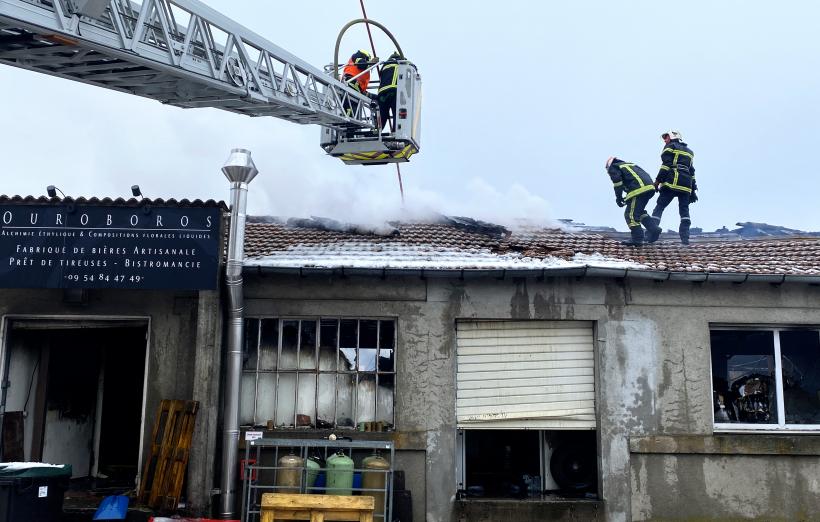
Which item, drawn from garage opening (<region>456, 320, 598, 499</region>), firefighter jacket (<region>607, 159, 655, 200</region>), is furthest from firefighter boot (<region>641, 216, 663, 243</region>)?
garage opening (<region>456, 320, 598, 499</region>)

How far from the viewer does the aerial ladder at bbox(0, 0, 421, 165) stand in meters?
5.95

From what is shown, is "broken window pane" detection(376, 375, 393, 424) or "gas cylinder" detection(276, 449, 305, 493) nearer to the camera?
"gas cylinder" detection(276, 449, 305, 493)

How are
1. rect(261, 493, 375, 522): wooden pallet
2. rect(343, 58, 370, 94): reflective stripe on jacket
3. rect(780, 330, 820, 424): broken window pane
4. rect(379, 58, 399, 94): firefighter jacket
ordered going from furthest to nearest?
rect(379, 58, 399, 94): firefighter jacket < rect(343, 58, 370, 94): reflective stripe on jacket < rect(780, 330, 820, 424): broken window pane < rect(261, 493, 375, 522): wooden pallet

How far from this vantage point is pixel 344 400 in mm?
9672

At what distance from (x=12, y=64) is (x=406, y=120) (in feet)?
18.3

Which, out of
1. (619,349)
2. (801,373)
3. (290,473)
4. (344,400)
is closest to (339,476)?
(290,473)

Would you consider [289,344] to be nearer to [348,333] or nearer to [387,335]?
[348,333]

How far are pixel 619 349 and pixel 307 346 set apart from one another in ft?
13.1

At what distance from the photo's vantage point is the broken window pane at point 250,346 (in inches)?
382

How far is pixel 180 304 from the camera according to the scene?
9594 mm

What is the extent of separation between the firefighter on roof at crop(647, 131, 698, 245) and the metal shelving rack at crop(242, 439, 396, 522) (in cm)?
638

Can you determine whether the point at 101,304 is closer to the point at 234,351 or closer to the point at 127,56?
the point at 234,351

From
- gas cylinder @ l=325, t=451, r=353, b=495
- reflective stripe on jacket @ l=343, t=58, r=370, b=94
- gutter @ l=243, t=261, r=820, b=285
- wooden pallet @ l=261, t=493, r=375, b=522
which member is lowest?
wooden pallet @ l=261, t=493, r=375, b=522

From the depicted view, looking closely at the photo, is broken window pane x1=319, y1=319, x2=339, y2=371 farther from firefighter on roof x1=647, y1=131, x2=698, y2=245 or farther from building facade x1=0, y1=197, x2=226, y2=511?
firefighter on roof x1=647, y1=131, x2=698, y2=245
